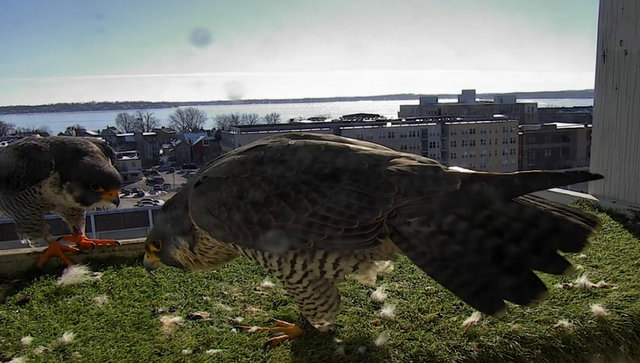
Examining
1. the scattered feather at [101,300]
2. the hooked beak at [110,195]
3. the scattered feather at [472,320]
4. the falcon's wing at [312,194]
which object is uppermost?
the falcon's wing at [312,194]

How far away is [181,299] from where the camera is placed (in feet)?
7.14

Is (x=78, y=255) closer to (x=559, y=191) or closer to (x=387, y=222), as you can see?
(x=387, y=222)

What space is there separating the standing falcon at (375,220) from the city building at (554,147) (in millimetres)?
5804

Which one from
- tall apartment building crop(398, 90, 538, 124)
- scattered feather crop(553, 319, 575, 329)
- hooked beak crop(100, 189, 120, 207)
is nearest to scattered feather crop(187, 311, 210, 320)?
hooked beak crop(100, 189, 120, 207)

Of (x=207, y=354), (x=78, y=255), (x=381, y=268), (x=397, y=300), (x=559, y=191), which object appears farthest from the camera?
(x=559, y=191)

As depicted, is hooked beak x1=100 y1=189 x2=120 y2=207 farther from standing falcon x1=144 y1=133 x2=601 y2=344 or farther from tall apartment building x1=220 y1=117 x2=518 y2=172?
tall apartment building x1=220 y1=117 x2=518 y2=172

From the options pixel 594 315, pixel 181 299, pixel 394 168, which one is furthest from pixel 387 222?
pixel 181 299

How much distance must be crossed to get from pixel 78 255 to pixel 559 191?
3852 millimetres

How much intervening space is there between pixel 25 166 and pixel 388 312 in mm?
2029

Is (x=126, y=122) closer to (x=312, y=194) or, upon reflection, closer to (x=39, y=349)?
(x=39, y=349)

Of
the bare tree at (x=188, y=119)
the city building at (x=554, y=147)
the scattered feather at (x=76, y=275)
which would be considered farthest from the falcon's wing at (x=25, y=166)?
the bare tree at (x=188, y=119)

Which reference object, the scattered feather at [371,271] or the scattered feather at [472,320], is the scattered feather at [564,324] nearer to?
the scattered feather at [472,320]

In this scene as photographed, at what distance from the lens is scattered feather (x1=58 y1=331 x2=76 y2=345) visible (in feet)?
5.90

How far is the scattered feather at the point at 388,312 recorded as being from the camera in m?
1.92
